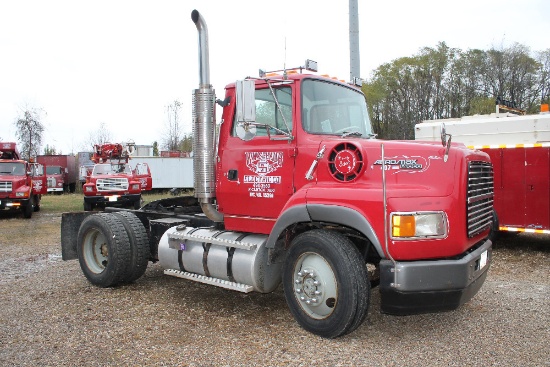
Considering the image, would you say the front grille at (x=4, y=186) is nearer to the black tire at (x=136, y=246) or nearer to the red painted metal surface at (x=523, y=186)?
the black tire at (x=136, y=246)

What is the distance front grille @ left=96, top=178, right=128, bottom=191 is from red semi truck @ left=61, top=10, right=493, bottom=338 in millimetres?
12704

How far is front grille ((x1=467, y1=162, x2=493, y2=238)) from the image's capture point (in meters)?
4.59

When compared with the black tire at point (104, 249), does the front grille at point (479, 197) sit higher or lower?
higher

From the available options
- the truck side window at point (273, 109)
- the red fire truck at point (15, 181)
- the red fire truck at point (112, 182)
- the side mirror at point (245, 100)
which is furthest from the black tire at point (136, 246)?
the red fire truck at point (15, 181)

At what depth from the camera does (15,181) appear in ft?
56.5

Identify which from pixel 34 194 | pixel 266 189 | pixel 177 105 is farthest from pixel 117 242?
pixel 177 105

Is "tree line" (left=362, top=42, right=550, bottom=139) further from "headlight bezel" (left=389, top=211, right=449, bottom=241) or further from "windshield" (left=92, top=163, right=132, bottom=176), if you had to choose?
"headlight bezel" (left=389, top=211, right=449, bottom=241)

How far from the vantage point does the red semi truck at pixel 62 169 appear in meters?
34.0

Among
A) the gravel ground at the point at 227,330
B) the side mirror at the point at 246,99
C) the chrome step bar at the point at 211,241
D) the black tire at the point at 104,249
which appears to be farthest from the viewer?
the black tire at the point at 104,249

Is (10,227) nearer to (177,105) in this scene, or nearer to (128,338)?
(128,338)

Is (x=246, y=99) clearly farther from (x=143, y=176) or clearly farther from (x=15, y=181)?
(x=143, y=176)

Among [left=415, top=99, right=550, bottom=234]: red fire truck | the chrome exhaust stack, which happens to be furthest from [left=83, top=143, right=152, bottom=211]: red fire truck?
the chrome exhaust stack

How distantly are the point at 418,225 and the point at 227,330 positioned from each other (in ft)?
7.37

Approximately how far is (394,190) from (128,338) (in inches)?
116
